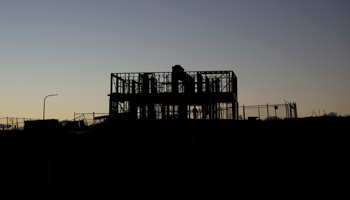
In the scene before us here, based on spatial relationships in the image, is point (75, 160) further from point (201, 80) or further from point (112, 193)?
point (201, 80)

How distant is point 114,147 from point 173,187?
7.33 m

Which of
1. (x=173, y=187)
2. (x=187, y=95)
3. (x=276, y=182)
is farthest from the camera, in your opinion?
(x=187, y=95)

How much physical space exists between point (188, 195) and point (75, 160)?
1216 cm

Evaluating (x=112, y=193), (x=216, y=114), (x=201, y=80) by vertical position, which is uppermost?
(x=201, y=80)

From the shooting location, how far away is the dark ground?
1162 inches

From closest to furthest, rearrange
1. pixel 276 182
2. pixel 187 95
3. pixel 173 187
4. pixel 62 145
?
pixel 276 182 → pixel 173 187 → pixel 62 145 → pixel 187 95

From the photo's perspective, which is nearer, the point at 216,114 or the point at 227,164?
the point at 227,164

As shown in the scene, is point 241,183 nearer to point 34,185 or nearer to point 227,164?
point 227,164

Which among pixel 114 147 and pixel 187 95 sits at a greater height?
pixel 187 95

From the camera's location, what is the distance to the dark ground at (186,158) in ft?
96.8

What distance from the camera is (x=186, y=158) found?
32.8 meters

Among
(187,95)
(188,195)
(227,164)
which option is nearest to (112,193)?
(188,195)

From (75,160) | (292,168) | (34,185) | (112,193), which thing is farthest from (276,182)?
(34,185)

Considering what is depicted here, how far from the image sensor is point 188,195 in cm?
2994
